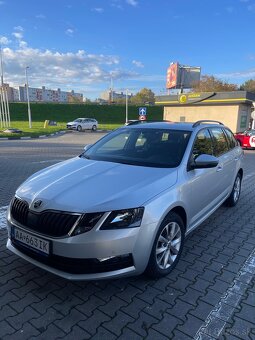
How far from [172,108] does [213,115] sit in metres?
4.43

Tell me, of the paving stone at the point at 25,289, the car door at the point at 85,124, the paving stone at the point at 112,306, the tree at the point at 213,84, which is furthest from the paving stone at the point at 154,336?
the tree at the point at 213,84

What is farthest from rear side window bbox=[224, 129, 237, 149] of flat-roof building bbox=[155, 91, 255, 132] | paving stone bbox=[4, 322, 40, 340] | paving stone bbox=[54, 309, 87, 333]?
flat-roof building bbox=[155, 91, 255, 132]

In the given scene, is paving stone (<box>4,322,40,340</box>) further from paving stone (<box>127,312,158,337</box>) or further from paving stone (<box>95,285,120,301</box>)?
paving stone (<box>127,312,158,337</box>)

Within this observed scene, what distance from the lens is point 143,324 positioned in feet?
7.82

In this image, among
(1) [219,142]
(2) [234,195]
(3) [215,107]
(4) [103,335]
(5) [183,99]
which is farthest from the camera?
(5) [183,99]

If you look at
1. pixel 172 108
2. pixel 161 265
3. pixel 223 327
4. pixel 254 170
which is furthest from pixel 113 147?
pixel 172 108

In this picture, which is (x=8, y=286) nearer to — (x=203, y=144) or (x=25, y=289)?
(x=25, y=289)

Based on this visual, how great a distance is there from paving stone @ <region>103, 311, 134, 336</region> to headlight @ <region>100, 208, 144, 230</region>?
31.0 inches

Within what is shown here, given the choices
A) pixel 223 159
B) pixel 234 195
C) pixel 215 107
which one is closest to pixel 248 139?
pixel 215 107

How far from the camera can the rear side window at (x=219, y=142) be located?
14.4ft

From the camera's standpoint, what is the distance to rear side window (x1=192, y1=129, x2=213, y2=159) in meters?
3.71

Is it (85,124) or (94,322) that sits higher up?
(94,322)

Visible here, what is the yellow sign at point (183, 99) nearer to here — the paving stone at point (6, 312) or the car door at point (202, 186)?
the car door at point (202, 186)

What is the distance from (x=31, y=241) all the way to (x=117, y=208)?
35.8 inches
